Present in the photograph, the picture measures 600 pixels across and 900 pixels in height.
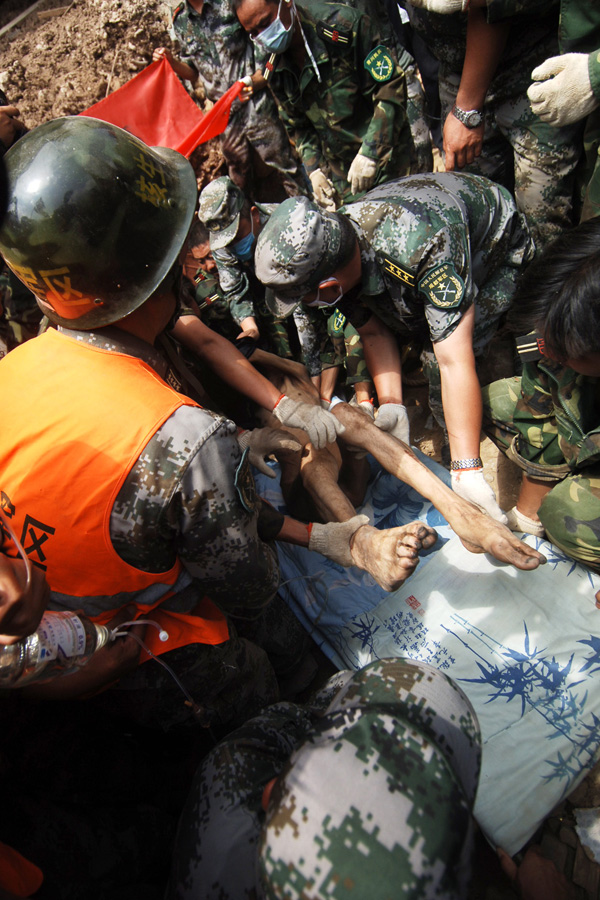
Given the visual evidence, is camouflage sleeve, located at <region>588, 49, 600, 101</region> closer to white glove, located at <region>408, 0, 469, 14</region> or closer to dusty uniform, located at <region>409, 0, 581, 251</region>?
dusty uniform, located at <region>409, 0, 581, 251</region>

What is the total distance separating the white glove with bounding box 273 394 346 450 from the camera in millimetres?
2826

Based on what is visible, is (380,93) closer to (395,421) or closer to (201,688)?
(395,421)

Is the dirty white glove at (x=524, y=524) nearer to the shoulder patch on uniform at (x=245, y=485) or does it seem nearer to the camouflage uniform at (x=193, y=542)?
the camouflage uniform at (x=193, y=542)

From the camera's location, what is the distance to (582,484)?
2305 mm

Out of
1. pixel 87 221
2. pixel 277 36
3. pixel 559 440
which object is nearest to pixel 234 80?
pixel 277 36

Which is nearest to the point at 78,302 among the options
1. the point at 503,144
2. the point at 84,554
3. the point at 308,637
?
the point at 84,554

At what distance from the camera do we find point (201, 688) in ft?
6.36

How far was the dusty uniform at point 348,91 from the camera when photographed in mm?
3484

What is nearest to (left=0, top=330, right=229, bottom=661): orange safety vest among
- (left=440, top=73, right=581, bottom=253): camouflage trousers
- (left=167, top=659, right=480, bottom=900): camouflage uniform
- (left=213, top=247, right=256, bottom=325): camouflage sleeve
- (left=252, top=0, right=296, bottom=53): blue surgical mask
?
(left=167, top=659, right=480, bottom=900): camouflage uniform

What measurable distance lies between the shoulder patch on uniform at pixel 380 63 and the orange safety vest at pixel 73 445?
330 cm

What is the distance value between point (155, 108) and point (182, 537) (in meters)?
5.28

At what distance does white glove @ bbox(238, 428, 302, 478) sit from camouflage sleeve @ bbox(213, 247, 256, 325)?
1299 millimetres

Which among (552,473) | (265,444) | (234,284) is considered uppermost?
(234,284)

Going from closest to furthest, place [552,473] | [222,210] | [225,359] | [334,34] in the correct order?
[552,473], [225,359], [334,34], [222,210]
